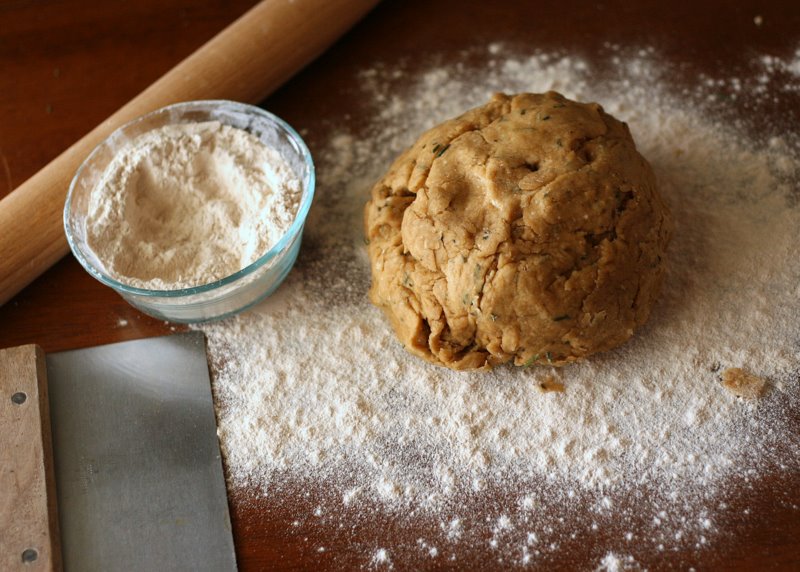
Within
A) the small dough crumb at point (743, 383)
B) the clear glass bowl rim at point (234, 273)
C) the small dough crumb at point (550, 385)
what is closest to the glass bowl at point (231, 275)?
the clear glass bowl rim at point (234, 273)

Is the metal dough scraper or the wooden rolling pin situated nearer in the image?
the metal dough scraper

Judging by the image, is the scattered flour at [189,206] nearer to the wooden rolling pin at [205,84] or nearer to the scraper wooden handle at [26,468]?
the wooden rolling pin at [205,84]

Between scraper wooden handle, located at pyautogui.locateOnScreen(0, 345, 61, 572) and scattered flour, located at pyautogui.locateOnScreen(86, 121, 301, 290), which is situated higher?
scattered flour, located at pyautogui.locateOnScreen(86, 121, 301, 290)

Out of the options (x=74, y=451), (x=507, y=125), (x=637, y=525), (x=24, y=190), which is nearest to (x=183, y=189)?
(x=24, y=190)

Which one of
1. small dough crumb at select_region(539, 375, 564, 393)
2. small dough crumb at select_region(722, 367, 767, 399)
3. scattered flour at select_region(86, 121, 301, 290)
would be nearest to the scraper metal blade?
scattered flour at select_region(86, 121, 301, 290)

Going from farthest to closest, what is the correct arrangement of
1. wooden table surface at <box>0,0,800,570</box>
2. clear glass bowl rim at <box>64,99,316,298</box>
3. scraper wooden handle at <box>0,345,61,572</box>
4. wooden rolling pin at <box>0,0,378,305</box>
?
wooden table surface at <box>0,0,800,570</box>
wooden rolling pin at <box>0,0,378,305</box>
clear glass bowl rim at <box>64,99,316,298</box>
scraper wooden handle at <box>0,345,61,572</box>

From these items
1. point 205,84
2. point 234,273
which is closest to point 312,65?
point 205,84

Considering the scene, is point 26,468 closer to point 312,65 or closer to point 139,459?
point 139,459

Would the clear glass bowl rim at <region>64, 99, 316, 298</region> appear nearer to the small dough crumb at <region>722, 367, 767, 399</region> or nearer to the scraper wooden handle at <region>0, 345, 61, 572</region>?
the scraper wooden handle at <region>0, 345, 61, 572</region>
